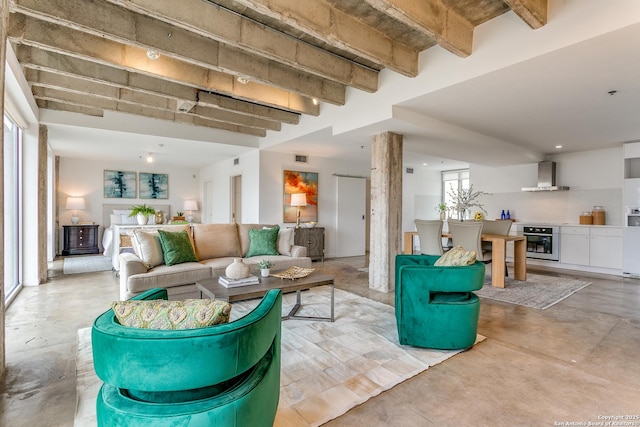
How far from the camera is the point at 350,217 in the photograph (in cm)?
782

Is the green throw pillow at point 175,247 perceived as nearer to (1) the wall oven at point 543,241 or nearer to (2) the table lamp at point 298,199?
(2) the table lamp at point 298,199

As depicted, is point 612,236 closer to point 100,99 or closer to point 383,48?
point 383,48

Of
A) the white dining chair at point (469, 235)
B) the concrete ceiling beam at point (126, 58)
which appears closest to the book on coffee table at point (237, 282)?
the concrete ceiling beam at point (126, 58)

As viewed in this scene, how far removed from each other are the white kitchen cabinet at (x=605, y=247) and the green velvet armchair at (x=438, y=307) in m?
5.01

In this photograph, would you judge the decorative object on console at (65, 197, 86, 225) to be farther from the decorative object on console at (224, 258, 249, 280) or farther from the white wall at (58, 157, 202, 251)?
the decorative object on console at (224, 258, 249, 280)

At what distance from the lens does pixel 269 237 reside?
4.78 m

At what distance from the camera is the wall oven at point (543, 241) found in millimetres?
6414

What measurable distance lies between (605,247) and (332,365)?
627cm

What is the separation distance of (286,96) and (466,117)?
2525 mm

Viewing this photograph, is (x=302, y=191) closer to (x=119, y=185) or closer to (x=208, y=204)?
(x=208, y=204)

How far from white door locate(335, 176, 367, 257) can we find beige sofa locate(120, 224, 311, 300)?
2.84 meters

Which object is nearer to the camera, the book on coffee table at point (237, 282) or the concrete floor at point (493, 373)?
the concrete floor at point (493, 373)

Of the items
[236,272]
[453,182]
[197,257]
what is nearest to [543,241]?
[453,182]

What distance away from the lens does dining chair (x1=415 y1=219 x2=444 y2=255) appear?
15.7 feet
